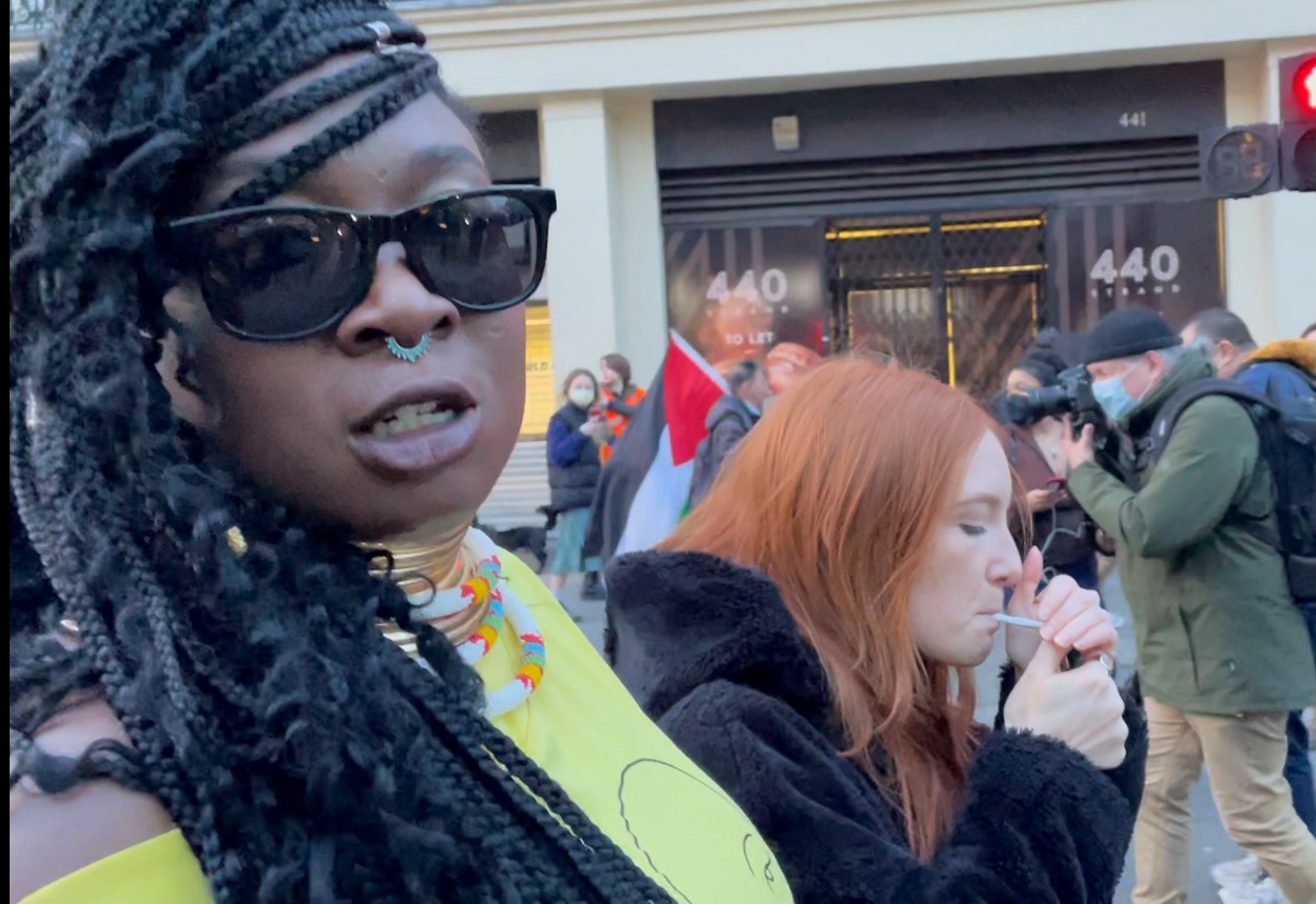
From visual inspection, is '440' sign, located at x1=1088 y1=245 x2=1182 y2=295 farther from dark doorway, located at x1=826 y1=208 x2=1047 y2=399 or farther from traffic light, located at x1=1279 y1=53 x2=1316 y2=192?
traffic light, located at x1=1279 y1=53 x2=1316 y2=192

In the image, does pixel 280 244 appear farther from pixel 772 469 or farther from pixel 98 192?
→ pixel 772 469

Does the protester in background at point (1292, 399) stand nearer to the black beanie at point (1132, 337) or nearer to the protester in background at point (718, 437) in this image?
the black beanie at point (1132, 337)

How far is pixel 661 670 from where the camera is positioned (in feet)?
6.10

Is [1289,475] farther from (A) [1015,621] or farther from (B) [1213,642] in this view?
(A) [1015,621]

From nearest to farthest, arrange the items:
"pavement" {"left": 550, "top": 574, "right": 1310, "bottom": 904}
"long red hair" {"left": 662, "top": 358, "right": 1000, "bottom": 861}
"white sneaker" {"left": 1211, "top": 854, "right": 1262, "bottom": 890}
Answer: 1. "long red hair" {"left": 662, "top": 358, "right": 1000, "bottom": 861}
2. "white sneaker" {"left": 1211, "top": 854, "right": 1262, "bottom": 890}
3. "pavement" {"left": 550, "top": 574, "right": 1310, "bottom": 904}

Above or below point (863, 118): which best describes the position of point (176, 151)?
below

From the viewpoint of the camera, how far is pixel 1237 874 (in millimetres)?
4113

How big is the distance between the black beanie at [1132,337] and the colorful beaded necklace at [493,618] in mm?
3826

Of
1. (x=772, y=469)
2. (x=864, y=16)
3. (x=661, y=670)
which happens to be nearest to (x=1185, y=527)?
(x=772, y=469)

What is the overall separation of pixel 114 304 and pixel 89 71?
0.56ft

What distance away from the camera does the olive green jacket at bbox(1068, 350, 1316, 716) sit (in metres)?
3.70

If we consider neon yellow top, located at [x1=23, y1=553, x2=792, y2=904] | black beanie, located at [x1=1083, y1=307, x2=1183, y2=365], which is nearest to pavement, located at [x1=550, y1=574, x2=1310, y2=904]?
black beanie, located at [x1=1083, y1=307, x2=1183, y2=365]

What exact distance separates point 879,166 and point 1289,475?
7895mm

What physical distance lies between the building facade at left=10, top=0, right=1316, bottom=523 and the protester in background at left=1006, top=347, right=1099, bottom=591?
5.67 metres
